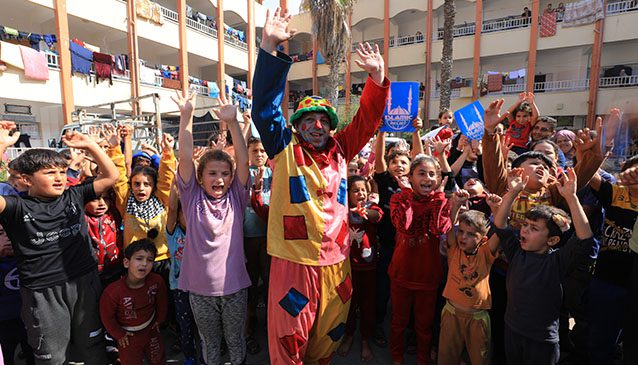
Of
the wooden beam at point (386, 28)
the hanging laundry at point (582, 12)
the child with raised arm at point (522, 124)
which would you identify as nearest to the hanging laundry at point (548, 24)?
the hanging laundry at point (582, 12)

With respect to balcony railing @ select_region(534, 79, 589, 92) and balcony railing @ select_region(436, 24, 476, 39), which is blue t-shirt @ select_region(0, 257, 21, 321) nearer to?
balcony railing @ select_region(534, 79, 589, 92)

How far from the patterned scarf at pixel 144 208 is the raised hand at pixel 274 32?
68.2 inches

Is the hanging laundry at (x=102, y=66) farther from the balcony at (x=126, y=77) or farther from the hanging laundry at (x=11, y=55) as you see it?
the hanging laundry at (x=11, y=55)

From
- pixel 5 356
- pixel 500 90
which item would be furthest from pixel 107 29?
pixel 500 90

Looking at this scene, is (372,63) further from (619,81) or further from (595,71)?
(619,81)

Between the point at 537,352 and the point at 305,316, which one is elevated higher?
the point at 305,316

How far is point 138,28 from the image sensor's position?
1354cm

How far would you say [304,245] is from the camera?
199 cm

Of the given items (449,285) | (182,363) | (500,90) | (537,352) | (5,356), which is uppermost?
(500,90)

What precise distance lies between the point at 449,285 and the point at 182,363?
2.16 meters

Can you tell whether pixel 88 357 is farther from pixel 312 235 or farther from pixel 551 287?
pixel 551 287

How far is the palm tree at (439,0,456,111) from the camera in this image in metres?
12.2

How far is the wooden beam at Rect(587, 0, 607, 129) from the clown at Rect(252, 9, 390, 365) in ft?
63.5

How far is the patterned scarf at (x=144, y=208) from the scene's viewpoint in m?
2.74
